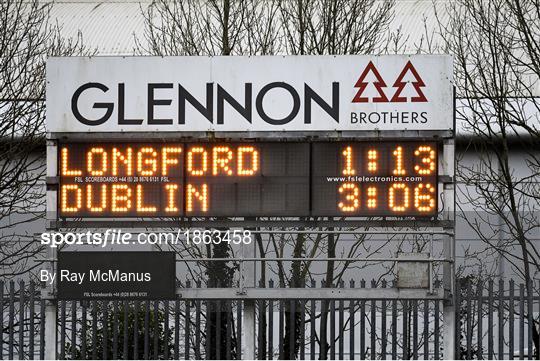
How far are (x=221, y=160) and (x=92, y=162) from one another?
5.34 feet

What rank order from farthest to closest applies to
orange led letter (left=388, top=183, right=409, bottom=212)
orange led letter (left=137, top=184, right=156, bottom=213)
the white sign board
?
the white sign board, orange led letter (left=137, top=184, right=156, bottom=213), orange led letter (left=388, top=183, right=409, bottom=212)

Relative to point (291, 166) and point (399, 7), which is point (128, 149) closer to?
point (291, 166)

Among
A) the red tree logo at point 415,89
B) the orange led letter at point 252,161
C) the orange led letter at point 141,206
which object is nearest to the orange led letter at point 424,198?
the red tree logo at point 415,89

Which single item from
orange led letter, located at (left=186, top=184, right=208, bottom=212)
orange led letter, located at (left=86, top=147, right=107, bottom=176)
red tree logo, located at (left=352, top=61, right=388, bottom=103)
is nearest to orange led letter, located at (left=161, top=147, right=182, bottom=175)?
orange led letter, located at (left=186, top=184, right=208, bottom=212)

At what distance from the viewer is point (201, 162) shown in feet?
50.3

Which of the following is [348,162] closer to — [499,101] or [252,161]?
[252,161]

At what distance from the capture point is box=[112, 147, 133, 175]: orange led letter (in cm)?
1531

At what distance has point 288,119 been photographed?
15664 mm

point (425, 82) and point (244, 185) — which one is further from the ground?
point (425, 82)

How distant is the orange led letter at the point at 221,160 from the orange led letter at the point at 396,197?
2014mm

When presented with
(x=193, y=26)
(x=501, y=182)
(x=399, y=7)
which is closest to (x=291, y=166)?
(x=501, y=182)

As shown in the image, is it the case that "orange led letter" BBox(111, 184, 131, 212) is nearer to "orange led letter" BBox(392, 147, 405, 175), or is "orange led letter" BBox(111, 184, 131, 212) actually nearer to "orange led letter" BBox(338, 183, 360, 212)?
"orange led letter" BBox(338, 183, 360, 212)

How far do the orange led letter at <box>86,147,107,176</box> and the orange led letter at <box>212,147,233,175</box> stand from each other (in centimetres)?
137

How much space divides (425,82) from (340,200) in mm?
1932
